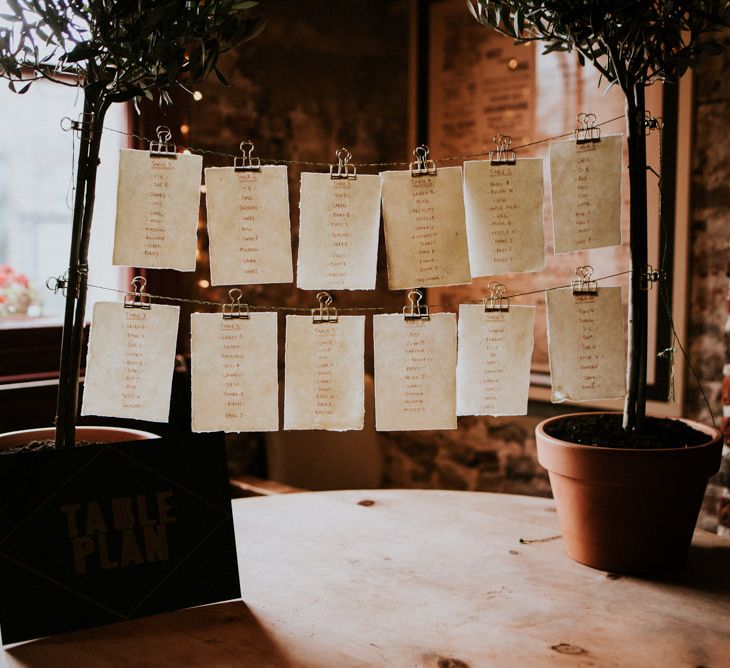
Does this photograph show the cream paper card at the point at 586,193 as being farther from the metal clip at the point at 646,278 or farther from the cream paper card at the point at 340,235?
the cream paper card at the point at 340,235

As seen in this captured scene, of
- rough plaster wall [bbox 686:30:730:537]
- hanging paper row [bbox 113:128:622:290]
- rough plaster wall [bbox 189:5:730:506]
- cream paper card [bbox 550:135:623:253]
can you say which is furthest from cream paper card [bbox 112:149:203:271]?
rough plaster wall [bbox 686:30:730:537]

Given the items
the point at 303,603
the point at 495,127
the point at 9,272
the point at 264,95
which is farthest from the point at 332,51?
the point at 303,603

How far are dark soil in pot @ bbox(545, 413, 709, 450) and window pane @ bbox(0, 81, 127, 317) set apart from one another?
6.07ft

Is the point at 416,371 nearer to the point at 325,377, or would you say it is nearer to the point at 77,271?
the point at 325,377

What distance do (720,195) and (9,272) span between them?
2335 mm

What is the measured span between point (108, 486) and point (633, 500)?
0.76 metres

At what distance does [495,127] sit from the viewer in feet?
11.1

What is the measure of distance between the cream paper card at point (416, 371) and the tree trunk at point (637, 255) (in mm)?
290

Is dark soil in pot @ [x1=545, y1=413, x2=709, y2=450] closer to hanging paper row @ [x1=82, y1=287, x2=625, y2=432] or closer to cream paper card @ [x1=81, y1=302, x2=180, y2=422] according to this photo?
hanging paper row @ [x1=82, y1=287, x2=625, y2=432]

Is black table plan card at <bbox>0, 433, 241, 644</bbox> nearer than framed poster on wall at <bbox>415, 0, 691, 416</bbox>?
Yes

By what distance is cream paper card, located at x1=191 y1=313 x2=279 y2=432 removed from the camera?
1.32m

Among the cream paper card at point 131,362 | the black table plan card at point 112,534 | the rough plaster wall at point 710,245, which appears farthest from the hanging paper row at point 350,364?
the rough plaster wall at point 710,245

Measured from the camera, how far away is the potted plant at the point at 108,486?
3.53 feet

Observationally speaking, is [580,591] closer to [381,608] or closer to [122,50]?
[381,608]
